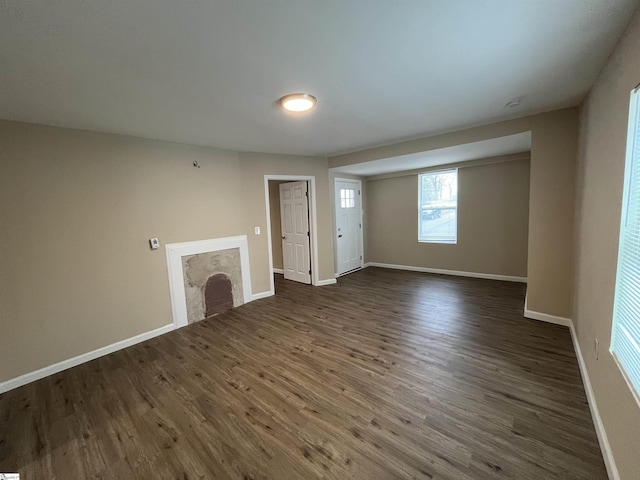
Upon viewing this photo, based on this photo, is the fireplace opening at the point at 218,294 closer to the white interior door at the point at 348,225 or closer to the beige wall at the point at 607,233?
the white interior door at the point at 348,225

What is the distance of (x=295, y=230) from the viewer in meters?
5.33

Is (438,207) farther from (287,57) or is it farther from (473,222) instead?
(287,57)

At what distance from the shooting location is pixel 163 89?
1.98 metres

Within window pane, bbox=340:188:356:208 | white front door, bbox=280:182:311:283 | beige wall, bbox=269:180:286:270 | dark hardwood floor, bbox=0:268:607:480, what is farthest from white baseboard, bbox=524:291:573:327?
beige wall, bbox=269:180:286:270

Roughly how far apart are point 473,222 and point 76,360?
6.46 meters

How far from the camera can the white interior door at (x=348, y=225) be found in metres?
5.73

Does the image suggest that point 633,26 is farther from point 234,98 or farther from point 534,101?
point 234,98

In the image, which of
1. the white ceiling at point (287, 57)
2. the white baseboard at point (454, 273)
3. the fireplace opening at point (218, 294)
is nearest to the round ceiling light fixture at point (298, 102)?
the white ceiling at point (287, 57)

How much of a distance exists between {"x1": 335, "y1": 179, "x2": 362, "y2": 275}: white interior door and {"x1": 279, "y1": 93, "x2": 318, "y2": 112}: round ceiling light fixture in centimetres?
326

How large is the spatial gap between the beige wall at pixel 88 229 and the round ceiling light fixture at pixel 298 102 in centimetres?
201

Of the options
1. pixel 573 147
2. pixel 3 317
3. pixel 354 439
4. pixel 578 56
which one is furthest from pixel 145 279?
pixel 573 147

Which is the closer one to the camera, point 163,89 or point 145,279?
point 163,89

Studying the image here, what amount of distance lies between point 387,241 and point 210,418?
529cm

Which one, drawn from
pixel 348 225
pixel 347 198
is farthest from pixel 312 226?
pixel 347 198
